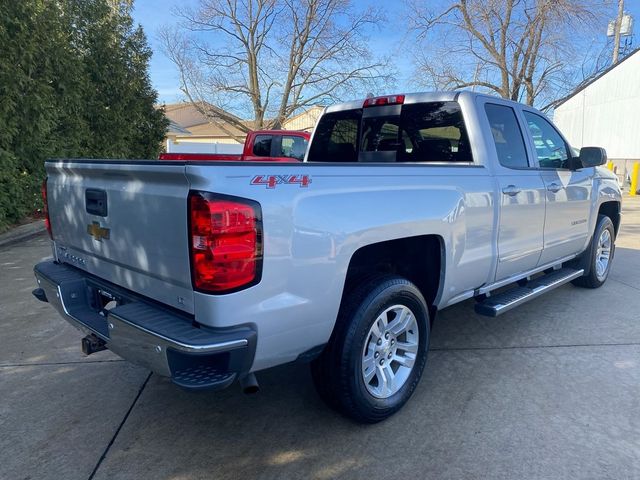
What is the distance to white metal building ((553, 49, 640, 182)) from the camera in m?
23.2

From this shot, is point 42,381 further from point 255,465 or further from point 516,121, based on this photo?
point 516,121

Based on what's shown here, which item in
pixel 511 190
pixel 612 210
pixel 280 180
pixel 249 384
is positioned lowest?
pixel 249 384

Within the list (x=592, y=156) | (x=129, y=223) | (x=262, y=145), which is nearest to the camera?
(x=129, y=223)

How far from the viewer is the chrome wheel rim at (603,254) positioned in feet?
18.4

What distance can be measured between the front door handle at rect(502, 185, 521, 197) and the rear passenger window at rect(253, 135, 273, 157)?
8.13 metres

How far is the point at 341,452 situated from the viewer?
265 cm

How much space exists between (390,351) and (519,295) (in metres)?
1.58

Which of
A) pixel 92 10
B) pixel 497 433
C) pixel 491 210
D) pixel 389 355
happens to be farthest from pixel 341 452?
pixel 92 10

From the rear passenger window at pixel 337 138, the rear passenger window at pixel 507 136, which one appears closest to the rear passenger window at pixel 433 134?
the rear passenger window at pixel 507 136

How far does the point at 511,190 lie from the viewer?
12.0ft

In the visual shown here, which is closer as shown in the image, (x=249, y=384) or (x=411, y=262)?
(x=249, y=384)

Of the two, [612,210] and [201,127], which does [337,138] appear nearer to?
[612,210]

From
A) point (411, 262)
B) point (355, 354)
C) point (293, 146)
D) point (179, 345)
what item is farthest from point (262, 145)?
point (179, 345)

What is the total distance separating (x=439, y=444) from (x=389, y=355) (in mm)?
592
